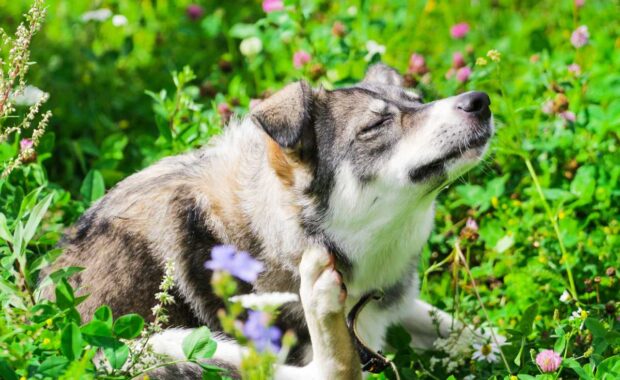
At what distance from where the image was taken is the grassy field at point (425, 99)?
2996 mm

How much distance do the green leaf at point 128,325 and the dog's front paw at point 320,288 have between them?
26.1 inches

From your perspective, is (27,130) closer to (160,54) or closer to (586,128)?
(160,54)

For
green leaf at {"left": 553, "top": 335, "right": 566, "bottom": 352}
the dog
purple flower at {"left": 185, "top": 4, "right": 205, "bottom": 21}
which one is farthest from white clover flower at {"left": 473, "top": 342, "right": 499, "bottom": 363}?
purple flower at {"left": 185, "top": 4, "right": 205, "bottom": 21}

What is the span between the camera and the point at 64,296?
285 centimetres

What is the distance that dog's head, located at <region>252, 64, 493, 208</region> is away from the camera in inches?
130

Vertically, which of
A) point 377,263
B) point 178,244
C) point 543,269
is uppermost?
point 178,244

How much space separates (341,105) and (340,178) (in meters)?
0.29

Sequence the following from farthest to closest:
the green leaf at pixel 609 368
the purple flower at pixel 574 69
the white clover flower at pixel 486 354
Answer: the purple flower at pixel 574 69 → the white clover flower at pixel 486 354 → the green leaf at pixel 609 368

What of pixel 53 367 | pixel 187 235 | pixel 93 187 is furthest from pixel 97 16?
pixel 53 367

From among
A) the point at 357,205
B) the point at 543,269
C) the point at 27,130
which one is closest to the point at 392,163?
the point at 357,205

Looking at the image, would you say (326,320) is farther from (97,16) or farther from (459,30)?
(97,16)

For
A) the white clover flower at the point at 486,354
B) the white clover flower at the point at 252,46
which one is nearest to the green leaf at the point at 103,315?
the white clover flower at the point at 486,354

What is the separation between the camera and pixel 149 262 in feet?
11.6

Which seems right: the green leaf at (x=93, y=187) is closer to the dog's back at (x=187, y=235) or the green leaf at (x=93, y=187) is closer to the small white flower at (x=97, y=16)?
the dog's back at (x=187, y=235)
